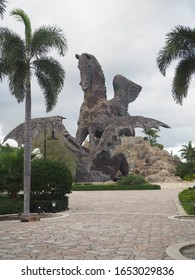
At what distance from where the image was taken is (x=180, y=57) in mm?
13180

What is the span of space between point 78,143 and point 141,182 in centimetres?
1082

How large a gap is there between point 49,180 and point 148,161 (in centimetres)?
3966

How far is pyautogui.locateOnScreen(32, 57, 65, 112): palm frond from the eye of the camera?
17.0 meters

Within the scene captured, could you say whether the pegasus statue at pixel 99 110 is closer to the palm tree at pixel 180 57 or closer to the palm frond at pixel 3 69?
the palm frond at pixel 3 69

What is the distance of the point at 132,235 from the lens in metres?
11.0

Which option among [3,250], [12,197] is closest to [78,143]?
[12,197]

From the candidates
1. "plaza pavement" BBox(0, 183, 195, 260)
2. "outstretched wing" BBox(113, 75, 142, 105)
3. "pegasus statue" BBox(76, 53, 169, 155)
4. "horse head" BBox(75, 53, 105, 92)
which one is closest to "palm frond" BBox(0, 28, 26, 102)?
"plaza pavement" BBox(0, 183, 195, 260)

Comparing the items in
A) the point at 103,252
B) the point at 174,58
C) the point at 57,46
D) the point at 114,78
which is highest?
the point at 114,78

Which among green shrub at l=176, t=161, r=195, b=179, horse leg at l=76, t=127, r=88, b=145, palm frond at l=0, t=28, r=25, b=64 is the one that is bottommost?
green shrub at l=176, t=161, r=195, b=179

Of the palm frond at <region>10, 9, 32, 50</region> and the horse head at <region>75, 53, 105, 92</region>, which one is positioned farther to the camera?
the horse head at <region>75, 53, 105, 92</region>

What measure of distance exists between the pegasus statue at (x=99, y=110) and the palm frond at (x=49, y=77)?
3127cm

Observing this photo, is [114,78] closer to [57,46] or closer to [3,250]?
[57,46]

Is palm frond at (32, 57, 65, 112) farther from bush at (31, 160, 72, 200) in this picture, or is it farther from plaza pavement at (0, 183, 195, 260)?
plaza pavement at (0, 183, 195, 260)

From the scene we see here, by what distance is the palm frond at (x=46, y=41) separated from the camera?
16531 mm
